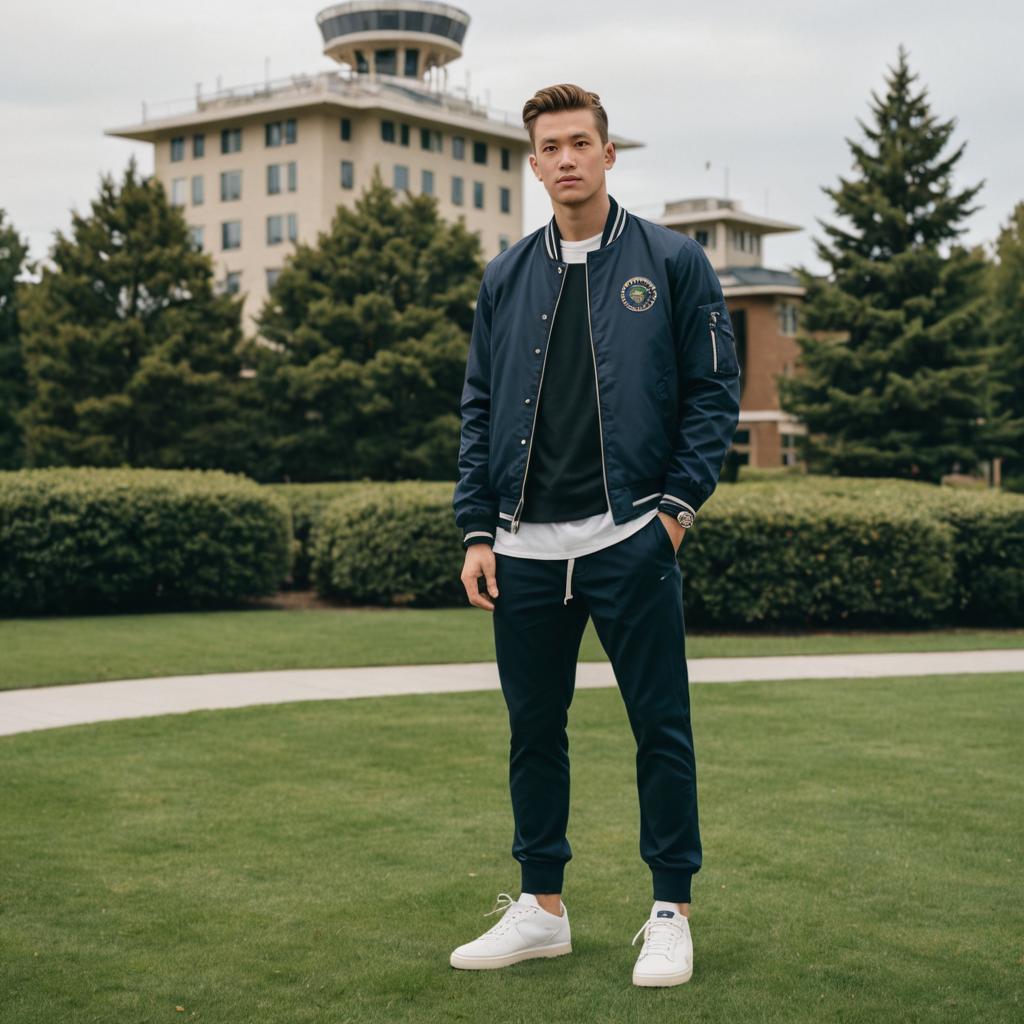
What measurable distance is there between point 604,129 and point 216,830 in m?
3.42

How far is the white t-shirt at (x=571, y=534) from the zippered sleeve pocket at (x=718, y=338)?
1.28ft

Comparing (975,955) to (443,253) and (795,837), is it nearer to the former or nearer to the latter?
(795,837)

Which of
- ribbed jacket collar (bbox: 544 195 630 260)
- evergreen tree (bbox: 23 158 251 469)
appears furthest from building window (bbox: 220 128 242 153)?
ribbed jacket collar (bbox: 544 195 630 260)

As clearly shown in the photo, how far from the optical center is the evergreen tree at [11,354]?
1780 inches

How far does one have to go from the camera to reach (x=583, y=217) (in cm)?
432

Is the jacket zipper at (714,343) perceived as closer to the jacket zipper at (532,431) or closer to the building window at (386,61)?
the jacket zipper at (532,431)

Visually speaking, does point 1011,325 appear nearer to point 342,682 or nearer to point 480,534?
point 342,682

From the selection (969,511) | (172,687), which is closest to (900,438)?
(969,511)

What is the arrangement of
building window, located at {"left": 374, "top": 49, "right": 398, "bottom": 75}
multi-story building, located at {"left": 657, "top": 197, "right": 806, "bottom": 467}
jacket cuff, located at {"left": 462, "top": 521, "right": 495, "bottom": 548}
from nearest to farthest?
1. jacket cuff, located at {"left": 462, "top": 521, "right": 495, "bottom": 548}
2. multi-story building, located at {"left": 657, "top": 197, "right": 806, "bottom": 467}
3. building window, located at {"left": 374, "top": 49, "right": 398, "bottom": 75}

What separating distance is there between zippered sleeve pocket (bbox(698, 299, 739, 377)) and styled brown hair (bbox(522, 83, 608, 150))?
582 mm

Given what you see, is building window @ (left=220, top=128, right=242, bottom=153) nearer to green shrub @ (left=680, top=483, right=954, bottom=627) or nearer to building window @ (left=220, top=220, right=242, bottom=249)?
building window @ (left=220, top=220, right=242, bottom=249)

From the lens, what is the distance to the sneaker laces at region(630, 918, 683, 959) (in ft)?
13.8

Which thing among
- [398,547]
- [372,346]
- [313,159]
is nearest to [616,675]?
[398,547]

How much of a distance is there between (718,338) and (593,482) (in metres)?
0.54
